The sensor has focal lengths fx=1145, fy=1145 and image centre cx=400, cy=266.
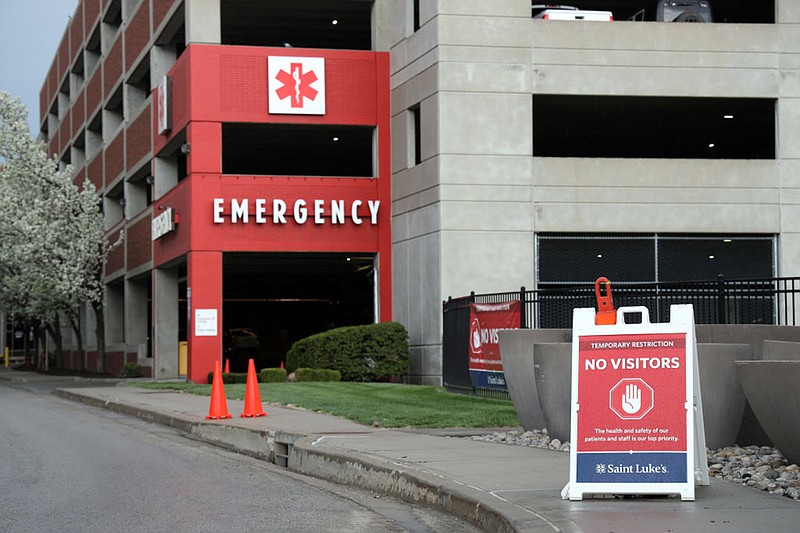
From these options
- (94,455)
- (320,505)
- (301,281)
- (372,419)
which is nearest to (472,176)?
(372,419)

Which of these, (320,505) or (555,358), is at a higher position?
(555,358)

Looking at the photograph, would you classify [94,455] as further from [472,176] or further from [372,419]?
[472,176]

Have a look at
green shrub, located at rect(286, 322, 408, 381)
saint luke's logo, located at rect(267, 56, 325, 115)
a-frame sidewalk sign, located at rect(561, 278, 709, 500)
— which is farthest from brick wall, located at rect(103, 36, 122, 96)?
a-frame sidewalk sign, located at rect(561, 278, 709, 500)

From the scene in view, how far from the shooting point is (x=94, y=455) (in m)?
14.0

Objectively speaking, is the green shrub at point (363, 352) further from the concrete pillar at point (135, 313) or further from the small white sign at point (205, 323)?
the concrete pillar at point (135, 313)

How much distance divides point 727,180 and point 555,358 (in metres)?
18.8

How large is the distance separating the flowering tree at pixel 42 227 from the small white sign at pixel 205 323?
13503mm

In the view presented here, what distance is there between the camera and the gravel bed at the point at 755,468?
9203mm

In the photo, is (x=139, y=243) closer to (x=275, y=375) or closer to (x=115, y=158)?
(x=115, y=158)

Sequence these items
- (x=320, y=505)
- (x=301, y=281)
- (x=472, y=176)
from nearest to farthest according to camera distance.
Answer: (x=320, y=505) → (x=472, y=176) → (x=301, y=281)

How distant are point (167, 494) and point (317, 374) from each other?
1783 cm

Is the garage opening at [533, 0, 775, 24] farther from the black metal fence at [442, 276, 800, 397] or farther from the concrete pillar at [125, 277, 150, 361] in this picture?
the concrete pillar at [125, 277, 150, 361]

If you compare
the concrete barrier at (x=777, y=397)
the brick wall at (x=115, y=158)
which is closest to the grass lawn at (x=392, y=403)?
the concrete barrier at (x=777, y=397)

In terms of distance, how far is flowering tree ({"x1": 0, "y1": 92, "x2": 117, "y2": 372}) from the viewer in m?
44.3
